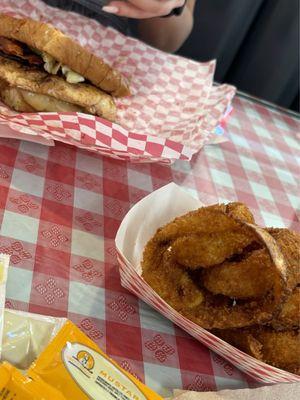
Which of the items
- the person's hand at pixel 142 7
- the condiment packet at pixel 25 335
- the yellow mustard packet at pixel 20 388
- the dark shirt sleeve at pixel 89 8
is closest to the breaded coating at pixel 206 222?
the condiment packet at pixel 25 335

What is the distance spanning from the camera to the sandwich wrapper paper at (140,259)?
34.9 inches

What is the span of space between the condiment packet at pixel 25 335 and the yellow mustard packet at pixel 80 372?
1.8 inches

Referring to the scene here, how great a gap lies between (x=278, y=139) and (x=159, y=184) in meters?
0.82

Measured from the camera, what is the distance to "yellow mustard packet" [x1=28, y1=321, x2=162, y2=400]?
70 centimetres

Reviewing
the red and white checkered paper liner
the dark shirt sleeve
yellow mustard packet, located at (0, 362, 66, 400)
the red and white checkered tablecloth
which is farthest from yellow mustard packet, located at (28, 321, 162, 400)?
the dark shirt sleeve

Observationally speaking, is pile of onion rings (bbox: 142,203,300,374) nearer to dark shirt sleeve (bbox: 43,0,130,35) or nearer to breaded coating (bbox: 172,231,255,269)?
breaded coating (bbox: 172,231,255,269)

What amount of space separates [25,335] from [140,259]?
35 centimetres

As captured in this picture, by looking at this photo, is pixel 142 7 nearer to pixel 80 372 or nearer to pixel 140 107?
→ pixel 140 107

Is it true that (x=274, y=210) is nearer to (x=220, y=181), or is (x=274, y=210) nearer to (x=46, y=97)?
(x=220, y=181)

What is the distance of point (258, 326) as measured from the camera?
91 cm

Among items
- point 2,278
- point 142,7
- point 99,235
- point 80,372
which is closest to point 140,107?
point 142,7

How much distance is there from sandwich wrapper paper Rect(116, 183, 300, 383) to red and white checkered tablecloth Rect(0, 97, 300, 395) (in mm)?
44

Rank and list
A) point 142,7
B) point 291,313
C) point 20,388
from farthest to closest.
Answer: point 142,7 < point 291,313 < point 20,388

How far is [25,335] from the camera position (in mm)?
773
